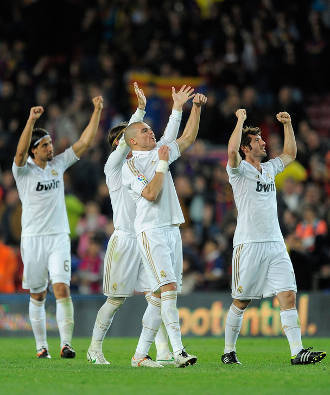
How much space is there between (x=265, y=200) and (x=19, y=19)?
538 inches

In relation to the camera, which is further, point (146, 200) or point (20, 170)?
point (20, 170)

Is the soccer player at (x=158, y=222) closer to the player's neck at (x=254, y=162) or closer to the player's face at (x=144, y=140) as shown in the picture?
the player's face at (x=144, y=140)

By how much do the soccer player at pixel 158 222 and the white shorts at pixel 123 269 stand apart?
74cm

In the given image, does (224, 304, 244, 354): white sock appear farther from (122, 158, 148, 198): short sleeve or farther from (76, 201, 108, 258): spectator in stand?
(76, 201, 108, 258): spectator in stand

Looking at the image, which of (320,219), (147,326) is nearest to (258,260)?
(147,326)

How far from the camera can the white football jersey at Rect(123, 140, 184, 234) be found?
10.4 metres

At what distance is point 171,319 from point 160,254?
26.0 inches

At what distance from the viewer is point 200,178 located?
65.1 feet

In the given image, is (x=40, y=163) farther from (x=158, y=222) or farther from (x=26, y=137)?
(x=158, y=222)

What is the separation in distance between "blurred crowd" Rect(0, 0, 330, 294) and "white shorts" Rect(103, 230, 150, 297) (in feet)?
20.9

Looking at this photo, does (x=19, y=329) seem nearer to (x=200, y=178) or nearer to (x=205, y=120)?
(x=200, y=178)

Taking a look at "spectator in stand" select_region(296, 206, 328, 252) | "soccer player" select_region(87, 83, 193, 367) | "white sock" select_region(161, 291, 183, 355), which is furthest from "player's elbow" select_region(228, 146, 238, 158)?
"spectator in stand" select_region(296, 206, 328, 252)

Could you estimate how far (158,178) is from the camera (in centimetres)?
1014

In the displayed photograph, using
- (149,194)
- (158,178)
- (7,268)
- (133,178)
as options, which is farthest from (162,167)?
(7,268)
